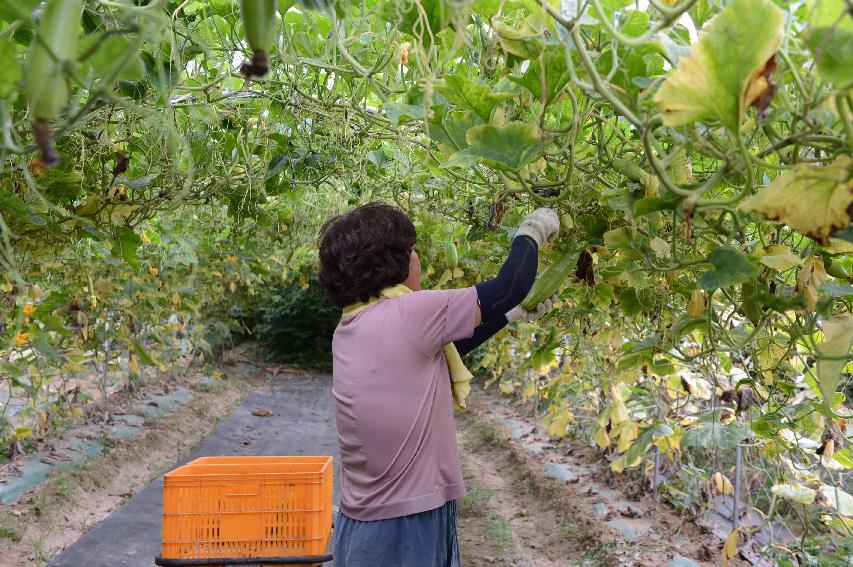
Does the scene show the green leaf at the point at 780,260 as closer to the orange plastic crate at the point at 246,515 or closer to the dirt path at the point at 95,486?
Result: the orange plastic crate at the point at 246,515

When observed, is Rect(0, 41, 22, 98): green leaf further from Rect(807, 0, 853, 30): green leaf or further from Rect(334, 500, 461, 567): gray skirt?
Rect(334, 500, 461, 567): gray skirt

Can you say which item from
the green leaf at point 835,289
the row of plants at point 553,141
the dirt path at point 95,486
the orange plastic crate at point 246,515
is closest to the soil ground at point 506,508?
the dirt path at point 95,486

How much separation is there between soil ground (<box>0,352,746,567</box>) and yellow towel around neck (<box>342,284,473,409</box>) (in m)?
1.92

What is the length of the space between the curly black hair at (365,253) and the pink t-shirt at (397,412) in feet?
0.22

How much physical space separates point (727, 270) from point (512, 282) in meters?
0.61

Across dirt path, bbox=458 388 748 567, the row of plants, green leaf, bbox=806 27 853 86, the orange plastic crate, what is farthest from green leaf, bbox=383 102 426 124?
dirt path, bbox=458 388 748 567

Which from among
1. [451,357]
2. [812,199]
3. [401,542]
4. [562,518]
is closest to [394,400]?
[451,357]

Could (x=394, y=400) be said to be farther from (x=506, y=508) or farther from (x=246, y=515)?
(x=506, y=508)

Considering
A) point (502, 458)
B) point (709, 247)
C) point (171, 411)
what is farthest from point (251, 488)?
point (171, 411)

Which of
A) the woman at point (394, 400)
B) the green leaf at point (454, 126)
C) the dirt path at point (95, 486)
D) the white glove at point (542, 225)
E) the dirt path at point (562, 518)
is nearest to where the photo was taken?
the green leaf at point (454, 126)

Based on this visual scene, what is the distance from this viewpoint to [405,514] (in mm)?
1560

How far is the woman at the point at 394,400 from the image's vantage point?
5.03 feet

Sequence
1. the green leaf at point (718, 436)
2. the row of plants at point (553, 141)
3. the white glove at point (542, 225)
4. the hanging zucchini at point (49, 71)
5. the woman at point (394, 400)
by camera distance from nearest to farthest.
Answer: the hanging zucchini at point (49, 71) < the row of plants at point (553, 141) < the white glove at point (542, 225) < the woman at point (394, 400) < the green leaf at point (718, 436)

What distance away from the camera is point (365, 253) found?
165cm
